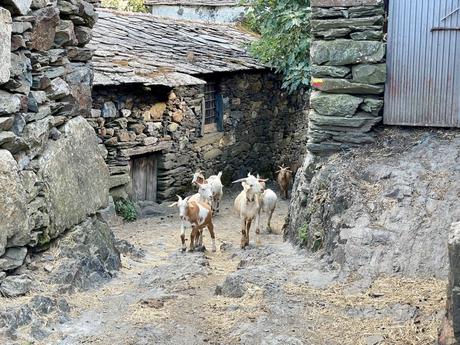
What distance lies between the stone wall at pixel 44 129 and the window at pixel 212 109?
8790 mm

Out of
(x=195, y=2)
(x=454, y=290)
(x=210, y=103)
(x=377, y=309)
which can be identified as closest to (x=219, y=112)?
(x=210, y=103)

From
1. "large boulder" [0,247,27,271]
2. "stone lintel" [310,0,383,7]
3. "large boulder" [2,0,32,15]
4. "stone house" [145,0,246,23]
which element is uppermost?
"stone house" [145,0,246,23]

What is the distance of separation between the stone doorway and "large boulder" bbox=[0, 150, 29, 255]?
826 cm

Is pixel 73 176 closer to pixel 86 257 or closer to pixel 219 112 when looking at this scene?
pixel 86 257

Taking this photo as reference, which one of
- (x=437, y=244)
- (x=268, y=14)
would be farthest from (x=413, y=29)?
(x=268, y=14)

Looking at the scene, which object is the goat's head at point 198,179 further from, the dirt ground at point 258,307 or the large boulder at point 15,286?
the large boulder at point 15,286

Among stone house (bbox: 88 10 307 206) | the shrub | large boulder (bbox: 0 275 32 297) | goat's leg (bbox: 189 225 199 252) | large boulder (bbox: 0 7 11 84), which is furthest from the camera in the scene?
stone house (bbox: 88 10 307 206)

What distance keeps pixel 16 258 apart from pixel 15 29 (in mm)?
2011

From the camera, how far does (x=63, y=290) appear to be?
634cm

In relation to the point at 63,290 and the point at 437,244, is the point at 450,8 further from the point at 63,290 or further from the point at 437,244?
the point at 63,290

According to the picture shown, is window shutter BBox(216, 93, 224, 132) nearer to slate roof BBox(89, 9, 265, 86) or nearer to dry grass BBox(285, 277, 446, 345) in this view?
slate roof BBox(89, 9, 265, 86)

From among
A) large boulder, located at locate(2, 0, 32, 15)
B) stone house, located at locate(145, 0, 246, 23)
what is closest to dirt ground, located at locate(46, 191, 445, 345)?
large boulder, located at locate(2, 0, 32, 15)

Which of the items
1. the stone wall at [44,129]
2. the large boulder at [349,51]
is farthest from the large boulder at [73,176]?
the large boulder at [349,51]

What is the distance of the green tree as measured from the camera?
14102 millimetres
